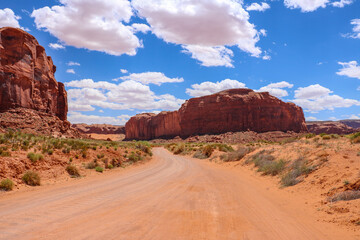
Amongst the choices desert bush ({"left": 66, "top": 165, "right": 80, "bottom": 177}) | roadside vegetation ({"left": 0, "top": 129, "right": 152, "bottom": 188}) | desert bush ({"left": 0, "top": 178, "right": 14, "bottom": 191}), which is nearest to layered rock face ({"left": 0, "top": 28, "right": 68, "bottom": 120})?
roadside vegetation ({"left": 0, "top": 129, "right": 152, "bottom": 188})

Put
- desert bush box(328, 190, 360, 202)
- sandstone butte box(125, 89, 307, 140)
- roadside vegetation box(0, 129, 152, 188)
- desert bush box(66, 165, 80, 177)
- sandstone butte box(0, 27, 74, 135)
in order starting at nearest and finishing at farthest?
desert bush box(328, 190, 360, 202) < roadside vegetation box(0, 129, 152, 188) < desert bush box(66, 165, 80, 177) < sandstone butte box(0, 27, 74, 135) < sandstone butte box(125, 89, 307, 140)

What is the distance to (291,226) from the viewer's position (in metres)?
5.93

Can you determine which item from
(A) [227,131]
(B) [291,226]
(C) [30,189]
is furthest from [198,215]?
(A) [227,131]

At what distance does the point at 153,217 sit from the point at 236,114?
102 m

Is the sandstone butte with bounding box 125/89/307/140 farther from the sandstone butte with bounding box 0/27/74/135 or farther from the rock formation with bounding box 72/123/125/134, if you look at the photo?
the rock formation with bounding box 72/123/125/134

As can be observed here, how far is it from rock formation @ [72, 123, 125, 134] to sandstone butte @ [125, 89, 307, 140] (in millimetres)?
71354

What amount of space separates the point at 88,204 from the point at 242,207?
4726mm

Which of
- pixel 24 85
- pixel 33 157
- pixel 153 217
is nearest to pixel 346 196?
pixel 153 217

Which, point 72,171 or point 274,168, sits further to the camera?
Result: point 72,171

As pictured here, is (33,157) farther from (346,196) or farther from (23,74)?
(23,74)

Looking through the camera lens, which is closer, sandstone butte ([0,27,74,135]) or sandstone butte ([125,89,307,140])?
sandstone butte ([0,27,74,135])

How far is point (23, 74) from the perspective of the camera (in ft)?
182

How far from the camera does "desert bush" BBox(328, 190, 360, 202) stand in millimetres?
6864

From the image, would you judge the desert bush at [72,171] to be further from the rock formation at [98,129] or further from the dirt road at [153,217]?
the rock formation at [98,129]
